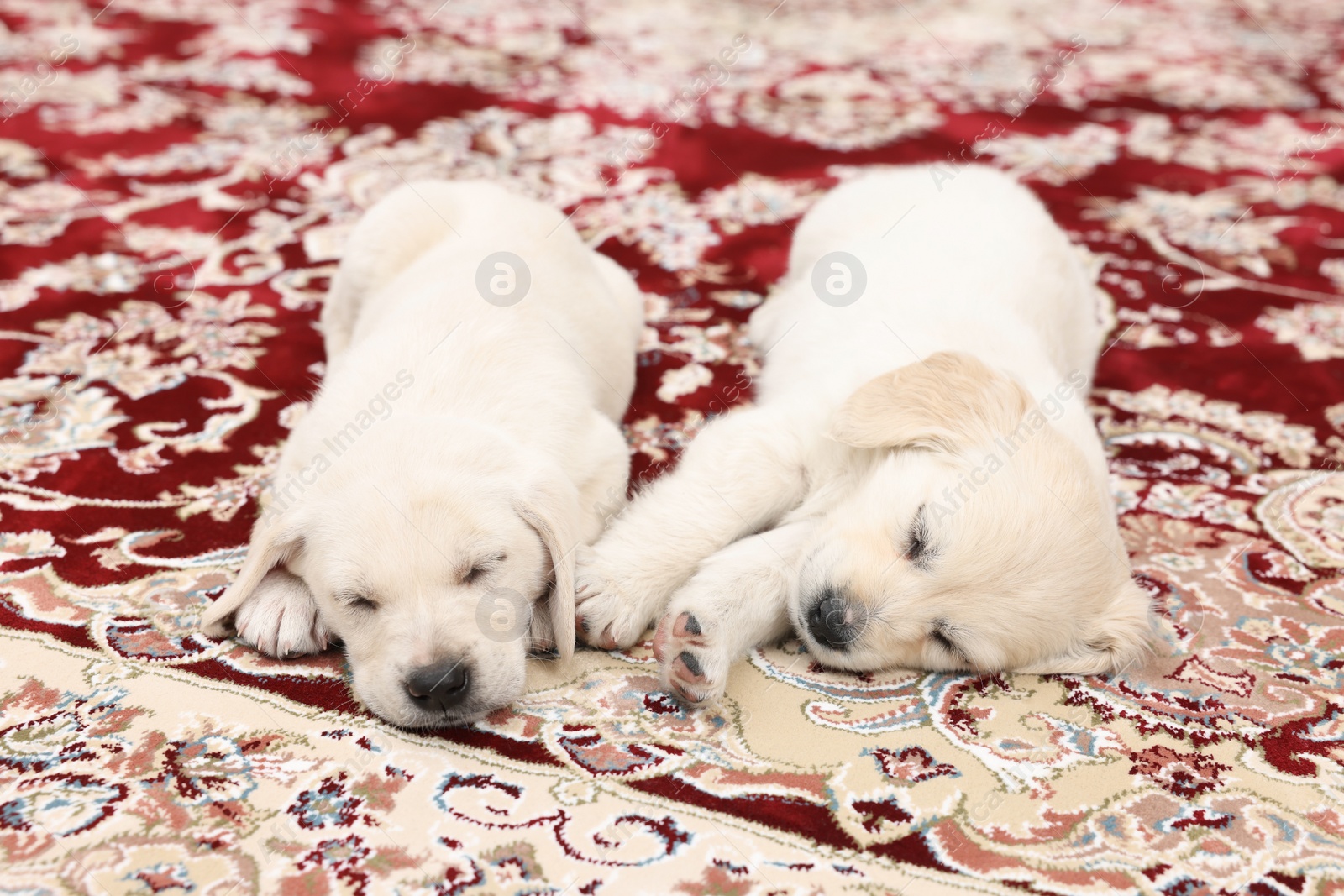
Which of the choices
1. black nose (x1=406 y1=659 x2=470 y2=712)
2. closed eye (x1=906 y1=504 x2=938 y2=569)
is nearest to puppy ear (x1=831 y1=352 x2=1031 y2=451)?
closed eye (x1=906 y1=504 x2=938 y2=569)

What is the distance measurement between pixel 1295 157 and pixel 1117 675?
4182mm

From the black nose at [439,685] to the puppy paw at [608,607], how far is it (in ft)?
1.10

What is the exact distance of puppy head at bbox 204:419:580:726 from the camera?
1.76 metres

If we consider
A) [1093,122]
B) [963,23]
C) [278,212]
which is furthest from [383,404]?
[963,23]

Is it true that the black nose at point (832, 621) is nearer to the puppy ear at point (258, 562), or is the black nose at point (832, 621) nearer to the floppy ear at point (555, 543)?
the floppy ear at point (555, 543)

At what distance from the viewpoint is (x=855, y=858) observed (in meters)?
1.58

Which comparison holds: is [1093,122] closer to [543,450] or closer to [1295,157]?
[1295,157]

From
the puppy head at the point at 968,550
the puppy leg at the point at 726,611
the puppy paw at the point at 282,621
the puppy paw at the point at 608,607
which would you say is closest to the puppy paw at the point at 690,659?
the puppy leg at the point at 726,611

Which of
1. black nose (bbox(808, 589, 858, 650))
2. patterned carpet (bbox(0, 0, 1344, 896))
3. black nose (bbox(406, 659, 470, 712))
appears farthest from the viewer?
black nose (bbox(808, 589, 858, 650))

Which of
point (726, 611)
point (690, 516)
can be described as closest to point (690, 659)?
point (726, 611)

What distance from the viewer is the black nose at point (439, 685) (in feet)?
5.63

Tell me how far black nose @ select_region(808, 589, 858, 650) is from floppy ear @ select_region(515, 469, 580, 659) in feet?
1.55

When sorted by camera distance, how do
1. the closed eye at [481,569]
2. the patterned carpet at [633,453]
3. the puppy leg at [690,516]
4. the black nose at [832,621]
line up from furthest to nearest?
1. the puppy leg at [690,516]
2. the black nose at [832,621]
3. the closed eye at [481,569]
4. the patterned carpet at [633,453]

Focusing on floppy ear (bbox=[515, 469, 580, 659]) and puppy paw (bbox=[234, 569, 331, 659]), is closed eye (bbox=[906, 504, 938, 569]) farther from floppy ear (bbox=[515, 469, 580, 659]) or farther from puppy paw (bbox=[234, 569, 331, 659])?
puppy paw (bbox=[234, 569, 331, 659])
